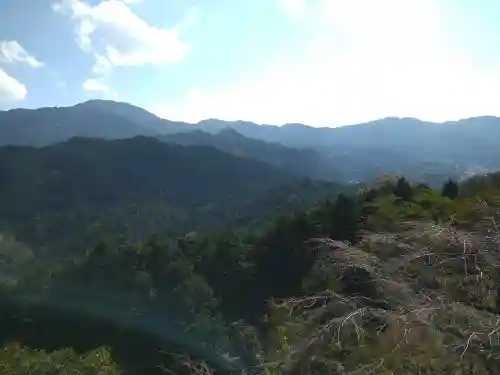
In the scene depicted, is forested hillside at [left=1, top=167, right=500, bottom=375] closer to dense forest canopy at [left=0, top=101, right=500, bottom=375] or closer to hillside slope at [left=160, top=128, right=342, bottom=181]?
dense forest canopy at [left=0, top=101, right=500, bottom=375]

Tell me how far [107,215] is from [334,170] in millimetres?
51072

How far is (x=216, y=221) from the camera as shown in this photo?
5391cm

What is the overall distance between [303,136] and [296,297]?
174783mm

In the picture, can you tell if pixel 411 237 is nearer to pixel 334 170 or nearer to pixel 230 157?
pixel 230 157

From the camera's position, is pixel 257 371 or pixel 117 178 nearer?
pixel 257 371

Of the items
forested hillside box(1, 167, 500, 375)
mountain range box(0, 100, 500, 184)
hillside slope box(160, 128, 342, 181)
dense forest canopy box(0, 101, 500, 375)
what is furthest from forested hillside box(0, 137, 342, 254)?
forested hillside box(1, 167, 500, 375)

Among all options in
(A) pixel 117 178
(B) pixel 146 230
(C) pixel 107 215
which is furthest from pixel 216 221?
(A) pixel 117 178

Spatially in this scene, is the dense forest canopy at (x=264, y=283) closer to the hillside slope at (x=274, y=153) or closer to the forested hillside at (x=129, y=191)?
the forested hillside at (x=129, y=191)

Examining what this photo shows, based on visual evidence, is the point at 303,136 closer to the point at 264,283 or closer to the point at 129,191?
the point at 129,191

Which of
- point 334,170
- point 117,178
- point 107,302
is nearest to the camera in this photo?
point 107,302

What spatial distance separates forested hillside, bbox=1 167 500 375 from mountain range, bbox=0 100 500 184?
61.4 m

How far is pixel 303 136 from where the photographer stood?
178 metres

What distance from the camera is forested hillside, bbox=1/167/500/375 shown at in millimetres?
3534

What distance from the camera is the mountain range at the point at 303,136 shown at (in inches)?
3971
